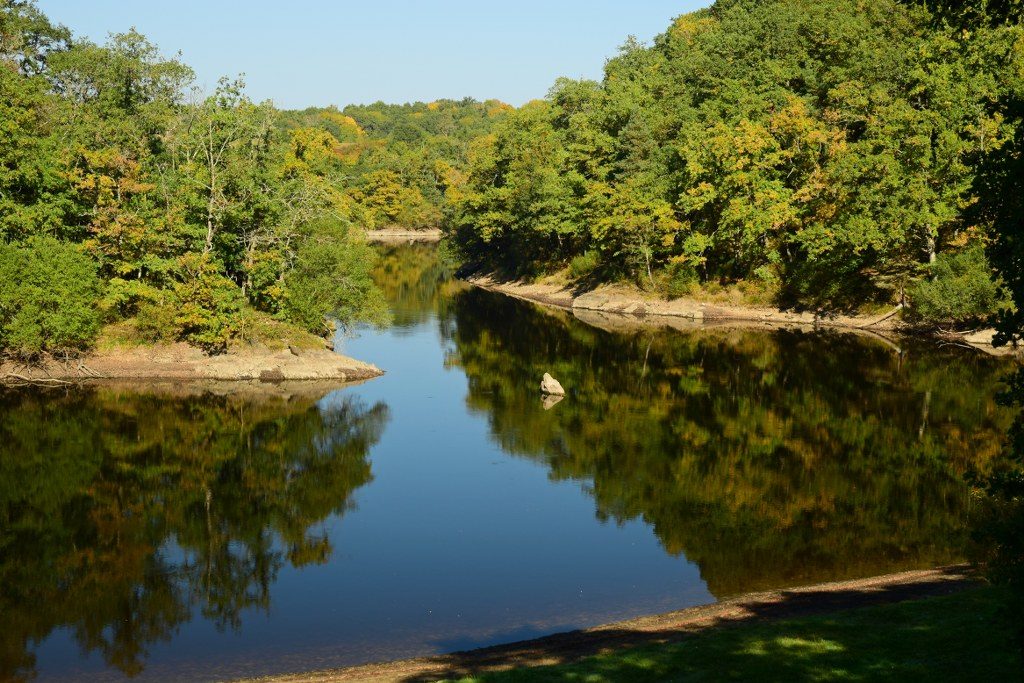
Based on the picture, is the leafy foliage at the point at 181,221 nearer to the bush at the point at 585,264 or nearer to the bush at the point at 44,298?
the bush at the point at 44,298

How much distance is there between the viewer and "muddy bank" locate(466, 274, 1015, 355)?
77250 mm

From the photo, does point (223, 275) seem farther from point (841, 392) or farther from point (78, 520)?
point (841, 392)

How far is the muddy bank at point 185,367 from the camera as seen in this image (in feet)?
192

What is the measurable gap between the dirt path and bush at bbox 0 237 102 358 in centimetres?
3952

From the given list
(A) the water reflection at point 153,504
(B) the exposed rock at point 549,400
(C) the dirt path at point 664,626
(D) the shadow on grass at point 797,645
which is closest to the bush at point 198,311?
(A) the water reflection at point 153,504

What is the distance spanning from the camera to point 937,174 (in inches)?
2908

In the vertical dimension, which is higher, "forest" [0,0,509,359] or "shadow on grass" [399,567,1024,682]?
"forest" [0,0,509,359]

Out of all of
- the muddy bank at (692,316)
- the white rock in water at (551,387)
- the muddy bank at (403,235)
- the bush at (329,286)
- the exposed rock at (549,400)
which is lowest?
the exposed rock at (549,400)

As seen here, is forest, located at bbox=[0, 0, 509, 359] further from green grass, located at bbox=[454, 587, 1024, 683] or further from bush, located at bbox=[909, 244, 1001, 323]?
green grass, located at bbox=[454, 587, 1024, 683]

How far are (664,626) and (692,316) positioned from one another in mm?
65689

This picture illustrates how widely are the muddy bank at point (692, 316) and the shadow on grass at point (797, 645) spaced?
4819cm

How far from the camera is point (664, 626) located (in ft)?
83.2

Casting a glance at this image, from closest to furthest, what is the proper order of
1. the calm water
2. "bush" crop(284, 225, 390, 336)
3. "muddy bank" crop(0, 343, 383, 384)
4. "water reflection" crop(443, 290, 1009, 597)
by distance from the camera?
the calm water → "water reflection" crop(443, 290, 1009, 597) → "muddy bank" crop(0, 343, 383, 384) → "bush" crop(284, 225, 390, 336)

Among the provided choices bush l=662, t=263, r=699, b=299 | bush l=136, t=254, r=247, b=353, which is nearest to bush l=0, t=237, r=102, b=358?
bush l=136, t=254, r=247, b=353
